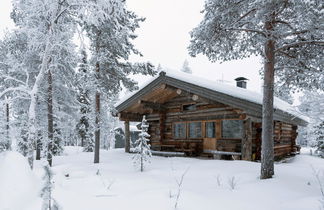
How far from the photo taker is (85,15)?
8008mm

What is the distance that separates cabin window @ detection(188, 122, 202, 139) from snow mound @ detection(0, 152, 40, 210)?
1197 cm

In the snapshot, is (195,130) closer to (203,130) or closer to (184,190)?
(203,130)

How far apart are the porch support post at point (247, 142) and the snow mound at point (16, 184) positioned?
32.1ft

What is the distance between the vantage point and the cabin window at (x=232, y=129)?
12.3 m

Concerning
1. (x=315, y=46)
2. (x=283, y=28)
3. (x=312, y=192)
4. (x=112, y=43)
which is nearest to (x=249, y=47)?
(x=283, y=28)

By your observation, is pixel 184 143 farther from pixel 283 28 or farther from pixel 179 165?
pixel 283 28

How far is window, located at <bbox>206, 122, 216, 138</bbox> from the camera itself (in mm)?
13453

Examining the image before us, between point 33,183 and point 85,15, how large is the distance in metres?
6.77

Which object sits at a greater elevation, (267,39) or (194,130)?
(267,39)

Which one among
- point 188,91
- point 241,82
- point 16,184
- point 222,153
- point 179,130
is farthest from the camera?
point 241,82

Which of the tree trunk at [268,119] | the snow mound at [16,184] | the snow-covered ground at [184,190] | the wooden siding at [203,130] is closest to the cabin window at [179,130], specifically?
the wooden siding at [203,130]

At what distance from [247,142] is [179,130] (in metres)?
5.19

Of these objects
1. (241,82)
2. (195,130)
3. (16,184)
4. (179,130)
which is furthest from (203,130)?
(16,184)

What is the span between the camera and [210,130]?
13.6 metres
